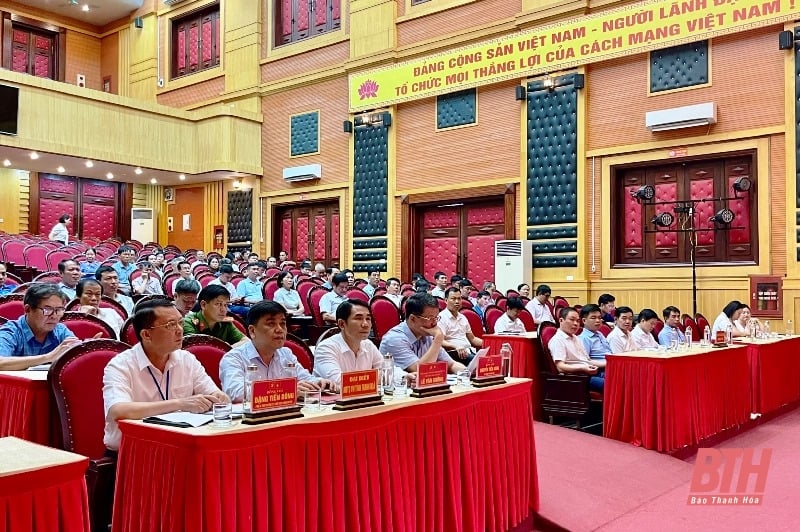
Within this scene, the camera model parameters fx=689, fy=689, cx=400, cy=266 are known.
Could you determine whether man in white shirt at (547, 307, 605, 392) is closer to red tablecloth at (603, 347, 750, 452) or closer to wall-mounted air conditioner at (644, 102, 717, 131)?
red tablecloth at (603, 347, 750, 452)

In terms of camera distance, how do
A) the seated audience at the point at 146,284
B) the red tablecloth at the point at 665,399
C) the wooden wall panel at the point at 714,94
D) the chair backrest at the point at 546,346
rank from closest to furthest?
1. the red tablecloth at the point at 665,399
2. the chair backrest at the point at 546,346
3. the seated audience at the point at 146,284
4. the wooden wall panel at the point at 714,94

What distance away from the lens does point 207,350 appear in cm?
283

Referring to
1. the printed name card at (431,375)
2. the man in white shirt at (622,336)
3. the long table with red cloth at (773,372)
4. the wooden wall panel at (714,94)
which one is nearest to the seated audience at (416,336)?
the printed name card at (431,375)

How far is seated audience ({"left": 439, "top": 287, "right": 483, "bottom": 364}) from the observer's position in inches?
208

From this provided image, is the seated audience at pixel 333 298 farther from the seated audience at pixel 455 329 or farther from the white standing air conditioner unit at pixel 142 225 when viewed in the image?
the white standing air conditioner unit at pixel 142 225

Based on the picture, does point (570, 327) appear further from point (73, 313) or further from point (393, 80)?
point (393, 80)

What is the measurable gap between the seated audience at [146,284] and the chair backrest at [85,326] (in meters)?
→ 3.55

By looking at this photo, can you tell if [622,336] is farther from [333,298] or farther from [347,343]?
[333,298]

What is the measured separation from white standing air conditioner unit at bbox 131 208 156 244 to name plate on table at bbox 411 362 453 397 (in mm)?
13108

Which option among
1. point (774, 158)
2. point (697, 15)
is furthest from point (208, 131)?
point (774, 158)

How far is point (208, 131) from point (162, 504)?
12.2 meters

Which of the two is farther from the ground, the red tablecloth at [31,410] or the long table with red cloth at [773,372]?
the red tablecloth at [31,410]

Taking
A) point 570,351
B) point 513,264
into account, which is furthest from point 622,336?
point 513,264

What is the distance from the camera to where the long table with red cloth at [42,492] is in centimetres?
139
